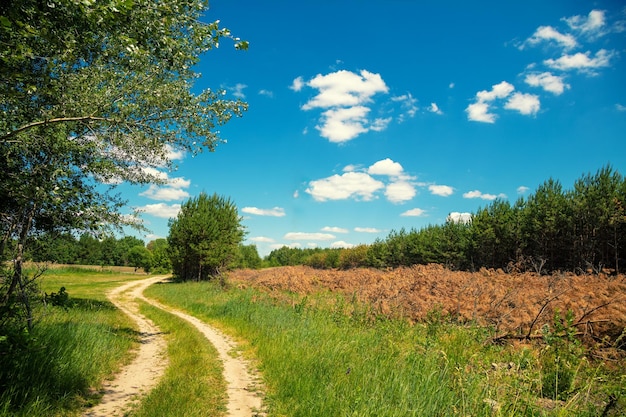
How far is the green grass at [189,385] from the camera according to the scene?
226 inches

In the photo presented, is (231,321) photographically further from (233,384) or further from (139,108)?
(139,108)

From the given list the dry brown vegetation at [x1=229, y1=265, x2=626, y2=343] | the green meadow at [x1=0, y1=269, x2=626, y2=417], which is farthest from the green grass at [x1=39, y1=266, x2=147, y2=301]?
the dry brown vegetation at [x1=229, y1=265, x2=626, y2=343]

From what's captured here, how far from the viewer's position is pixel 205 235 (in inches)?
1500

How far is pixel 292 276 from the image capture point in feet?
93.1

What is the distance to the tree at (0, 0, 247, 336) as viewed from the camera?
14.5 ft

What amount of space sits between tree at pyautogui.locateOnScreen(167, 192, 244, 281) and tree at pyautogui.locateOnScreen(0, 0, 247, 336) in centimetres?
2857

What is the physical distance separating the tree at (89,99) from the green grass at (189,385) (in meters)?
2.82

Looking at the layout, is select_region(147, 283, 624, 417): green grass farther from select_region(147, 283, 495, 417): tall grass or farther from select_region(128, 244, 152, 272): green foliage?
select_region(128, 244, 152, 272): green foliage

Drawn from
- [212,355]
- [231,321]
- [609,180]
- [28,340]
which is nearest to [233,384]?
[212,355]

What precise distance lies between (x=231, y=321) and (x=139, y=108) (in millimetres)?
9407

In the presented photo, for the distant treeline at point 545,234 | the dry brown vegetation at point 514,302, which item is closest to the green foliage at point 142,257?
the distant treeline at point 545,234

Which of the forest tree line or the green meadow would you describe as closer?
the green meadow

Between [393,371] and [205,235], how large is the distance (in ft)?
114

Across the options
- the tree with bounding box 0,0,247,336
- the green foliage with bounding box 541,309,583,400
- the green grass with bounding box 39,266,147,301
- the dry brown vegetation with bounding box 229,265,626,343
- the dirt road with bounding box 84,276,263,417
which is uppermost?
the tree with bounding box 0,0,247,336
